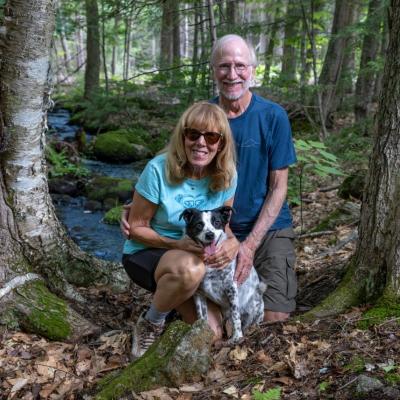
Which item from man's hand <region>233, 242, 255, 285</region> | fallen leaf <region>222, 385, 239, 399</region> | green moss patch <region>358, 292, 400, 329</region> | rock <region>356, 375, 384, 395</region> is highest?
man's hand <region>233, 242, 255, 285</region>

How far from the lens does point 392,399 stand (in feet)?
8.06

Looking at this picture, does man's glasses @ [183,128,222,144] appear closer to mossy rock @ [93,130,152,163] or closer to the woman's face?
the woman's face

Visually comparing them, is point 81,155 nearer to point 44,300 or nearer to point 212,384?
point 44,300

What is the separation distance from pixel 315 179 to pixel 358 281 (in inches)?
217

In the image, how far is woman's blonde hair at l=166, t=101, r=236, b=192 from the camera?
359 centimetres

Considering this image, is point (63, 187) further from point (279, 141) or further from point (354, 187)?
point (279, 141)

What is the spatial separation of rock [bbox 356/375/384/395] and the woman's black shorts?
5.72 feet

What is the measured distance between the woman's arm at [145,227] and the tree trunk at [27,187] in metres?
1.01

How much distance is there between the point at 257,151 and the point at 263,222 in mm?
622

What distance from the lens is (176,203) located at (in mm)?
3764

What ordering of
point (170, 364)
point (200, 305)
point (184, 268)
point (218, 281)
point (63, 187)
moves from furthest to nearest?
point (63, 187) → point (200, 305) → point (218, 281) → point (184, 268) → point (170, 364)

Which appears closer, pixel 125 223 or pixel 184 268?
pixel 184 268

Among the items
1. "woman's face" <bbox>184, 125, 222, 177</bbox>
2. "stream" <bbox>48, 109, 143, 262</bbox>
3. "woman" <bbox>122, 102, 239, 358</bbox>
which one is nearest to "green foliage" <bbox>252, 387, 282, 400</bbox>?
"woman" <bbox>122, 102, 239, 358</bbox>

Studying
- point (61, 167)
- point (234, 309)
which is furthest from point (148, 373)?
point (61, 167)
